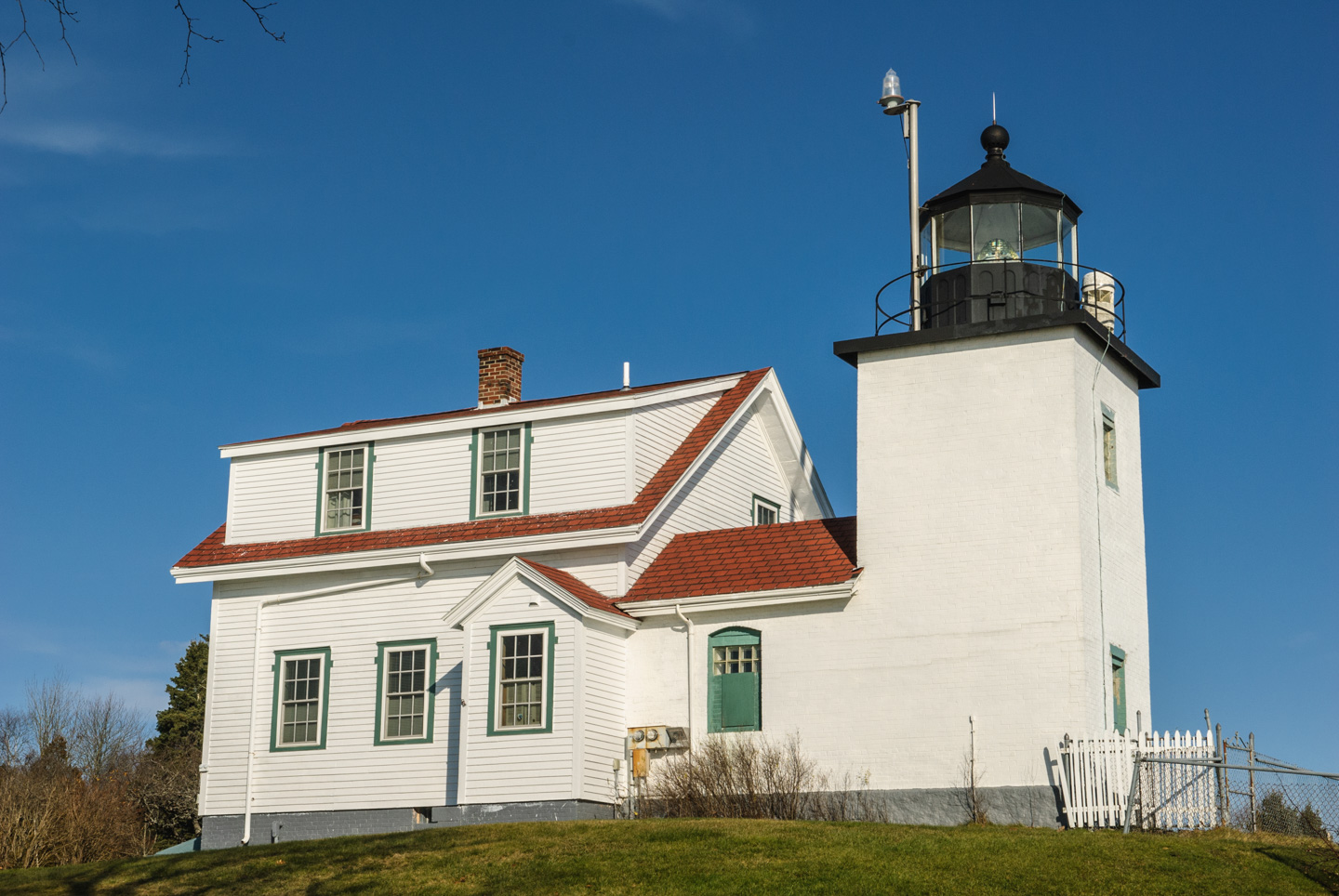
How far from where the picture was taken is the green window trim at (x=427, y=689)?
2283cm

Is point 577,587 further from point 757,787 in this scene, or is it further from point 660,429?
point 757,787

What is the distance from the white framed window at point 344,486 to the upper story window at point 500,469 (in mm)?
2094

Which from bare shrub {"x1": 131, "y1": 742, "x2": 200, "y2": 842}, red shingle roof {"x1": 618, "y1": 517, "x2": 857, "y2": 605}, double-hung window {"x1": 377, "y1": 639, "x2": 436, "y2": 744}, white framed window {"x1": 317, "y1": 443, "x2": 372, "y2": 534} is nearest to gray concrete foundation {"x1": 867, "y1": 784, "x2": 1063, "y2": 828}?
red shingle roof {"x1": 618, "y1": 517, "x2": 857, "y2": 605}

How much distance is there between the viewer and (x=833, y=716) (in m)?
20.9

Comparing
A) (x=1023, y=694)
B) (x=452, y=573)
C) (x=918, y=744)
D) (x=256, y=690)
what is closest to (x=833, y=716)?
(x=918, y=744)

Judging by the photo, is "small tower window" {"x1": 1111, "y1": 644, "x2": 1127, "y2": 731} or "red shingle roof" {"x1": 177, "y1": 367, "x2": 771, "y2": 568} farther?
"red shingle roof" {"x1": 177, "y1": 367, "x2": 771, "y2": 568}

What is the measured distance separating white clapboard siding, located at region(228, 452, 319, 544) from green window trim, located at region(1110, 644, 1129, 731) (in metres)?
13.0

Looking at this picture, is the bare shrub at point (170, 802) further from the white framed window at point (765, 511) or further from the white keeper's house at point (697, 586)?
the white framed window at point (765, 511)

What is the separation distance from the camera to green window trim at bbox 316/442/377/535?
24.9 meters

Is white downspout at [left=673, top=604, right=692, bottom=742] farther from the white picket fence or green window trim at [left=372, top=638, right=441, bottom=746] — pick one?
the white picket fence

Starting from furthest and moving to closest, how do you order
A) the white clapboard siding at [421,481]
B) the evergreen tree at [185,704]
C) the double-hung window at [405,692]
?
the evergreen tree at [185,704]
the white clapboard siding at [421,481]
the double-hung window at [405,692]

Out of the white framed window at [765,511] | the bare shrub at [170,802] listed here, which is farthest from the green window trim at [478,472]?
the bare shrub at [170,802]

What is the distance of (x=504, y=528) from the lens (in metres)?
23.4

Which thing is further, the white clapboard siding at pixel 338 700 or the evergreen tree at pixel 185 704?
the evergreen tree at pixel 185 704
